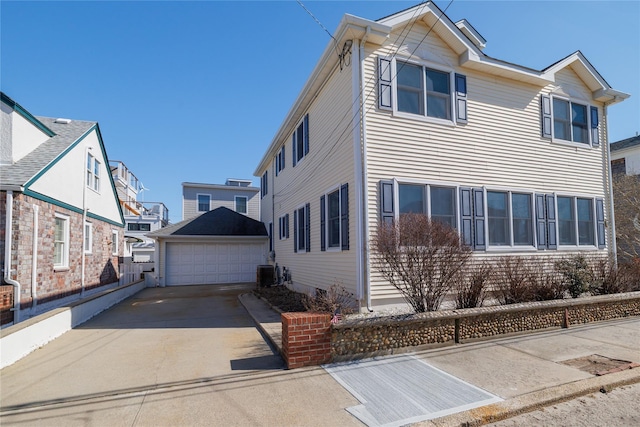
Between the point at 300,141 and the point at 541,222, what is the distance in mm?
7587

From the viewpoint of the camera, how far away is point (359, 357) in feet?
16.9

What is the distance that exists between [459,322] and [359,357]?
1870 mm

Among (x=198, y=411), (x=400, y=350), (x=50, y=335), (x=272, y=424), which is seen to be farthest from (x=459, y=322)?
(x=50, y=335)

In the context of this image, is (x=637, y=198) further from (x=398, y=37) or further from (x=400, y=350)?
(x=400, y=350)

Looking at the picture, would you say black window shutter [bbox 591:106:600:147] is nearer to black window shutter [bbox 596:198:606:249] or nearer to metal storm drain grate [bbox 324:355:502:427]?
black window shutter [bbox 596:198:606:249]

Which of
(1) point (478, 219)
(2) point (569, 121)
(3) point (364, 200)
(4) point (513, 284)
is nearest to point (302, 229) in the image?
(3) point (364, 200)

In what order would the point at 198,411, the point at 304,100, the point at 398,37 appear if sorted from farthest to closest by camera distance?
the point at 304,100, the point at 398,37, the point at 198,411

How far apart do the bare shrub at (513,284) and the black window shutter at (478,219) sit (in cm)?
86

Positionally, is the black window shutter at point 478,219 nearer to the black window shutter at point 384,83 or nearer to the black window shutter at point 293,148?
the black window shutter at point 384,83

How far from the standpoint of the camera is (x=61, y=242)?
33.6 ft

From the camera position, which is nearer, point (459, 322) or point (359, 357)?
point (359, 357)

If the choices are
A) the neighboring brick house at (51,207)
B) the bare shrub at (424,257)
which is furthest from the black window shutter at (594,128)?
the neighboring brick house at (51,207)

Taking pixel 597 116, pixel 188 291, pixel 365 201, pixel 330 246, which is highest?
pixel 597 116

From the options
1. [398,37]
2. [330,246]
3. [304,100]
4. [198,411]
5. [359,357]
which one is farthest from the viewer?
[304,100]
